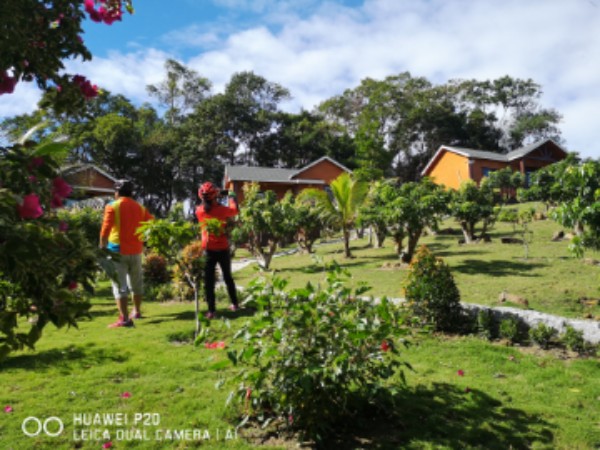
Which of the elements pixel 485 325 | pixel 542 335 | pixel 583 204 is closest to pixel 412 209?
pixel 583 204

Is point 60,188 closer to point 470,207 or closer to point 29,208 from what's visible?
point 29,208

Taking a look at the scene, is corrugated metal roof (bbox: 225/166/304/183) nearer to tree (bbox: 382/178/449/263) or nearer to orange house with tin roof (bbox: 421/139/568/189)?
orange house with tin roof (bbox: 421/139/568/189)

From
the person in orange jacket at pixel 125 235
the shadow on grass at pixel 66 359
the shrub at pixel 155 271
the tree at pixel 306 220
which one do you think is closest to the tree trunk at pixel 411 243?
the tree at pixel 306 220

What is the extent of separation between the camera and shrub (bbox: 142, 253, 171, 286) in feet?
34.9

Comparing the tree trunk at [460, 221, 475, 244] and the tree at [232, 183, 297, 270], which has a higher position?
the tree at [232, 183, 297, 270]

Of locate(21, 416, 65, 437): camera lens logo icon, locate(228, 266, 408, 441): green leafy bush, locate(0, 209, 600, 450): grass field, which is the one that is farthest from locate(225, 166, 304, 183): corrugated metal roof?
locate(228, 266, 408, 441): green leafy bush

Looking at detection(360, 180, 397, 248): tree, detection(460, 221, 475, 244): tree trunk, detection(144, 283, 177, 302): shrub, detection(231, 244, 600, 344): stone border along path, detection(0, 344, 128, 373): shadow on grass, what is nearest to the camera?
detection(0, 344, 128, 373): shadow on grass

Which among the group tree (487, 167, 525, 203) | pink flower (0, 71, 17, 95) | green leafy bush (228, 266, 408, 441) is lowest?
green leafy bush (228, 266, 408, 441)

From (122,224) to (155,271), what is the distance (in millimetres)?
5126

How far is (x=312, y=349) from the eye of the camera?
2.68m

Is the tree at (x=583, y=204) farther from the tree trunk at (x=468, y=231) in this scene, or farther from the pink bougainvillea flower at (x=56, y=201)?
the tree trunk at (x=468, y=231)

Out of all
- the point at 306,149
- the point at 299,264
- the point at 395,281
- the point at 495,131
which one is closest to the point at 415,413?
the point at 395,281

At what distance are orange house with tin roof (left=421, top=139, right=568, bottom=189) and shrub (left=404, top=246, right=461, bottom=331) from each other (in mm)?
27386

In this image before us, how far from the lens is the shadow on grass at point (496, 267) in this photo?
8.93m
